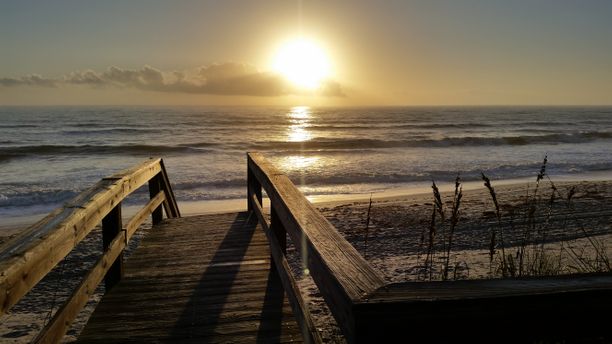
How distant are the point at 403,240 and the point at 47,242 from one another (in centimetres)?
722

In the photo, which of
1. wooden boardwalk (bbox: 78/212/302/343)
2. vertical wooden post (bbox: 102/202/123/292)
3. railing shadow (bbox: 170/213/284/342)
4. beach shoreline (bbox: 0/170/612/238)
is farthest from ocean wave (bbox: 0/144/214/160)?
vertical wooden post (bbox: 102/202/123/292)

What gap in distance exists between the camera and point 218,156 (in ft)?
88.8

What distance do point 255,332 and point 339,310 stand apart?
201 cm

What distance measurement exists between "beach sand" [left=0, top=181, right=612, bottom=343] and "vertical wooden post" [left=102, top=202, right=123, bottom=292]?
2.88 feet

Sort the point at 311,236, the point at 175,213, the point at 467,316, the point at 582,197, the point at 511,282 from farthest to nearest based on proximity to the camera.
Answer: the point at 582,197
the point at 175,213
the point at 311,236
the point at 511,282
the point at 467,316

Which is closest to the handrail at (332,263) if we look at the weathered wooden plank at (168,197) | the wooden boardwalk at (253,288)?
the wooden boardwalk at (253,288)

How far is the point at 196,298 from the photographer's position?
364 centimetres

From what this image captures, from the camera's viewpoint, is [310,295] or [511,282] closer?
[511,282]

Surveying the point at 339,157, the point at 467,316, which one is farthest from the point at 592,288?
the point at 339,157

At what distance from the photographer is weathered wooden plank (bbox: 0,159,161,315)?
1617 mm

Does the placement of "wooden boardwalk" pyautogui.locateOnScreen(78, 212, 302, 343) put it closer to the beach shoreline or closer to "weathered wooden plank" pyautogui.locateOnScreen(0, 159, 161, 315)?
A: "weathered wooden plank" pyautogui.locateOnScreen(0, 159, 161, 315)

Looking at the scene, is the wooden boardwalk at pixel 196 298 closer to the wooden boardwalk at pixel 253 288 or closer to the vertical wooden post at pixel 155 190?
the wooden boardwalk at pixel 253 288

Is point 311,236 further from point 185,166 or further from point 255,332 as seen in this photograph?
point 185,166

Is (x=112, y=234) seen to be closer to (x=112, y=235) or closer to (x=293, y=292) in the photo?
(x=112, y=235)
